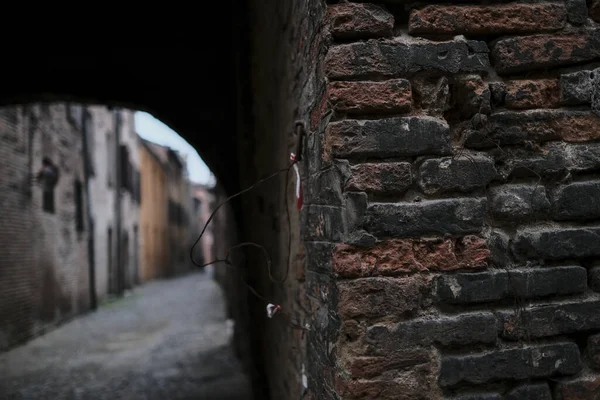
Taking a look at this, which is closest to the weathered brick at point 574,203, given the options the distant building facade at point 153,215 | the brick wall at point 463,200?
the brick wall at point 463,200

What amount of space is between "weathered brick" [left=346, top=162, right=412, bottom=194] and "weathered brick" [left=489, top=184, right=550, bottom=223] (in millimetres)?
291

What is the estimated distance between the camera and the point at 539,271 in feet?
5.86

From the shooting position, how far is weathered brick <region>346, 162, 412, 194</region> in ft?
5.69

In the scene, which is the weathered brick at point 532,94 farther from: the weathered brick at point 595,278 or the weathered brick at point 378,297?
the weathered brick at point 378,297

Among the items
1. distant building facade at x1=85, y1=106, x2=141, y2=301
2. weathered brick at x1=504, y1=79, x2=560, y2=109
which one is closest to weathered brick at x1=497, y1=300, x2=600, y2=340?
weathered brick at x1=504, y1=79, x2=560, y2=109

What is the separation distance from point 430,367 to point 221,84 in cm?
441

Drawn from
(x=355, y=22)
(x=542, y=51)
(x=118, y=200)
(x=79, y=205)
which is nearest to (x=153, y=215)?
(x=118, y=200)

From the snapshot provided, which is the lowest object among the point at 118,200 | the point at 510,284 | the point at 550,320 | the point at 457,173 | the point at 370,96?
the point at 550,320

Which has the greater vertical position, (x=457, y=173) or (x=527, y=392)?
(x=457, y=173)

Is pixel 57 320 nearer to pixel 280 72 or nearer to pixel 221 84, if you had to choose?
pixel 221 84

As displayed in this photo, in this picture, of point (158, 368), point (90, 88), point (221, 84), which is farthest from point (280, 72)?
point (158, 368)

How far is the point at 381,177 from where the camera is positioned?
174 cm

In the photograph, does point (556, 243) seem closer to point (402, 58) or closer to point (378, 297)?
point (378, 297)

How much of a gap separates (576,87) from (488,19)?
35 centimetres
